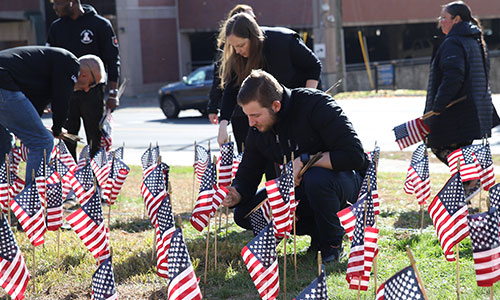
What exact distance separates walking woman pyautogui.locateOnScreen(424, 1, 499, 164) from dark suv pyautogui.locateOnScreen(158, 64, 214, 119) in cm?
1456

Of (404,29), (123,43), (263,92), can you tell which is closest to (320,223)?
(263,92)

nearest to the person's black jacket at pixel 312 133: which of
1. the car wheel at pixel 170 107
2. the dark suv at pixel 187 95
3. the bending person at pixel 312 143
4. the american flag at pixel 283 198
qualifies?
the bending person at pixel 312 143

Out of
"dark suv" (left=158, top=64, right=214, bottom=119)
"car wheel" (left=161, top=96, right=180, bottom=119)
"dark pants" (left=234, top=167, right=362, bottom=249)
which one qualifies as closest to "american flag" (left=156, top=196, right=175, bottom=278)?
"dark pants" (left=234, top=167, right=362, bottom=249)

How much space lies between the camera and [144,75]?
33.9 metres

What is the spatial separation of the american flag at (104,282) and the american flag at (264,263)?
0.67 m

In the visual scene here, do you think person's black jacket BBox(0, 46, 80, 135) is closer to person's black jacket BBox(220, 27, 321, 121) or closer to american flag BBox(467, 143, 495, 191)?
person's black jacket BBox(220, 27, 321, 121)

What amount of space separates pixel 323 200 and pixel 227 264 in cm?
86

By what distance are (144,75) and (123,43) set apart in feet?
6.21

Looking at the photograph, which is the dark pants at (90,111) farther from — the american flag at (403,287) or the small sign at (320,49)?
the small sign at (320,49)

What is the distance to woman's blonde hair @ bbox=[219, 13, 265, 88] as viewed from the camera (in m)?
5.49

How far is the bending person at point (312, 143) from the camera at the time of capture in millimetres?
4457

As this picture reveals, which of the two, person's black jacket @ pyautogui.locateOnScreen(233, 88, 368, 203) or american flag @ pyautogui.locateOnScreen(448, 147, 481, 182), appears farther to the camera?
american flag @ pyautogui.locateOnScreen(448, 147, 481, 182)

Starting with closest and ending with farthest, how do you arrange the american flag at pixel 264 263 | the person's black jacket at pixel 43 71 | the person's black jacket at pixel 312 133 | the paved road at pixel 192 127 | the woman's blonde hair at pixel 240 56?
the american flag at pixel 264 263, the person's black jacket at pixel 312 133, the woman's blonde hair at pixel 240 56, the person's black jacket at pixel 43 71, the paved road at pixel 192 127

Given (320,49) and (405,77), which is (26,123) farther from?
(405,77)
